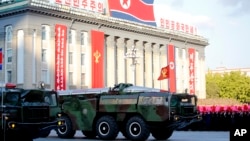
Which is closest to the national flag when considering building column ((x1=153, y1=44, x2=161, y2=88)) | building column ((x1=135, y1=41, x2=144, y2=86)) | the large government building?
the large government building

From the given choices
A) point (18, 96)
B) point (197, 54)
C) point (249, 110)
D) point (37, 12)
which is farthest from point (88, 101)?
point (197, 54)

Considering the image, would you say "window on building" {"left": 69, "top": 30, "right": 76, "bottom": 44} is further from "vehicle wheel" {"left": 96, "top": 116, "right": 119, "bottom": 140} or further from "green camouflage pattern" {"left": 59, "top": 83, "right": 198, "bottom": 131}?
"vehicle wheel" {"left": 96, "top": 116, "right": 119, "bottom": 140}

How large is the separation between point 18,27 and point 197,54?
3339 centimetres

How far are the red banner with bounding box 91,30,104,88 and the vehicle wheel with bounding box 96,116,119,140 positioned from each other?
34482 mm

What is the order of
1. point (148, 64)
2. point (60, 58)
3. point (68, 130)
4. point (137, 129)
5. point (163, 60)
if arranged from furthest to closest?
point (163, 60), point (148, 64), point (60, 58), point (68, 130), point (137, 129)

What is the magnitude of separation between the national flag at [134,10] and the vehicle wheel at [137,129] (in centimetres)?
3657

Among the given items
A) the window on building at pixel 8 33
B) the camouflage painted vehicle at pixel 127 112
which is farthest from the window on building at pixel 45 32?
the camouflage painted vehicle at pixel 127 112

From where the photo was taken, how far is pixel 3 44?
1850 inches

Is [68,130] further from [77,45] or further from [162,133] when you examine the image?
[77,45]

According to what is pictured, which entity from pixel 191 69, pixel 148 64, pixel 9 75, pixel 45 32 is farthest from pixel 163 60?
pixel 9 75

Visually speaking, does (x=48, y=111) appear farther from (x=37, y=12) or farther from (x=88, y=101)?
(x=37, y=12)

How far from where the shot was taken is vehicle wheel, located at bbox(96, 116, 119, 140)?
15422 millimetres

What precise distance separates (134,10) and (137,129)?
40.5 metres

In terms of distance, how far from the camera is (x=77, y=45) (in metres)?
49.8
